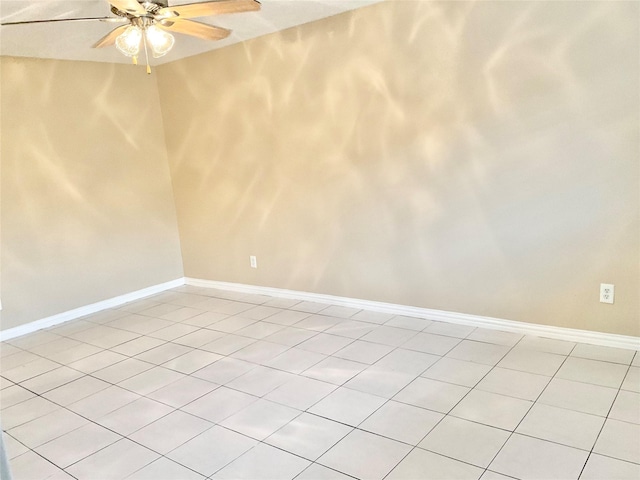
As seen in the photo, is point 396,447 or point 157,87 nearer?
point 396,447

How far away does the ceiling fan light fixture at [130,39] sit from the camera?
91.9 inches

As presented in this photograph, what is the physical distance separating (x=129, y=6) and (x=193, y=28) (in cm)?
50

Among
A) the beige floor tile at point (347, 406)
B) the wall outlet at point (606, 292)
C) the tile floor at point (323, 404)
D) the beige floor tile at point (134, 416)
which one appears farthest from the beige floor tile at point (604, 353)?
the beige floor tile at point (134, 416)

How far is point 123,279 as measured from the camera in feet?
14.4

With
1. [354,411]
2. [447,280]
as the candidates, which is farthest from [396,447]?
[447,280]

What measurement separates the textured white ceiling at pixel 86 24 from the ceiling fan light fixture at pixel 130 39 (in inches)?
11.7

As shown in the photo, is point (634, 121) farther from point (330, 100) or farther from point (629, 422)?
point (330, 100)

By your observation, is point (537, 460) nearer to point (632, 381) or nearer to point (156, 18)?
point (632, 381)

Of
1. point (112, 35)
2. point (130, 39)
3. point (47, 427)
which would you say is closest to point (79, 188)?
point (112, 35)

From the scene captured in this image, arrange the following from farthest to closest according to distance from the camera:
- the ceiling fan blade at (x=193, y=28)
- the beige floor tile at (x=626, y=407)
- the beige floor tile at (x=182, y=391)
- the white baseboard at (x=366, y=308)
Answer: the white baseboard at (x=366, y=308) → the beige floor tile at (x=182, y=391) → the ceiling fan blade at (x=193, y=28) → the beige floor tile at (x=626, y=407)

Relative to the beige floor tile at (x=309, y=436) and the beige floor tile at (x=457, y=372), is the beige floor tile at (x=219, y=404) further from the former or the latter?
the beige floor tile at (x=457, y=372)

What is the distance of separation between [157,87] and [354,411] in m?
3.65

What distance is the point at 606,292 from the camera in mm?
2639

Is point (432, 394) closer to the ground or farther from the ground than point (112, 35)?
closer to the ground
